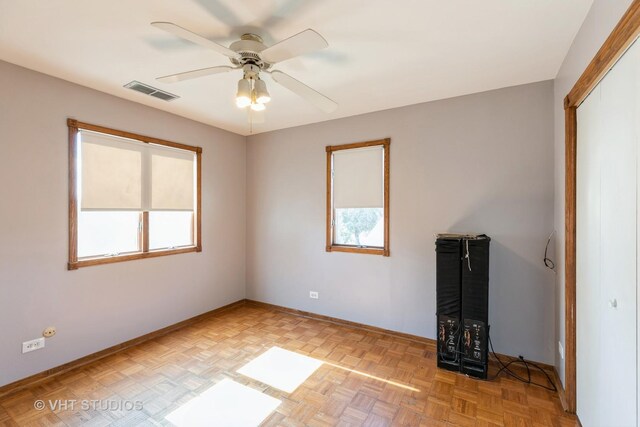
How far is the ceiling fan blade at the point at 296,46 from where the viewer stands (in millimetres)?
1450

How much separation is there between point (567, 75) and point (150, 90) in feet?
11.7

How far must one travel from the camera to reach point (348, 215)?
3721 millimetres

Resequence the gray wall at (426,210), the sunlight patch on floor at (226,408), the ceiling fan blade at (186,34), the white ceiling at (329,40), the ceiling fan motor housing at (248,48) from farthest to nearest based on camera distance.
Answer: the gray wall at (426,210)
the sunlight patch on floor at (226,408)
the ceiling fan motor housing at (248,48)
the white ceiling at (329,40)
the ceiling fan blade at (186,34)

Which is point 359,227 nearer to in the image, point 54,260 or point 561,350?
point 561,350

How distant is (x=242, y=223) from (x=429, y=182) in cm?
→ 282

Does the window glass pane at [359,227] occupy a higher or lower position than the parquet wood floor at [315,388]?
higher

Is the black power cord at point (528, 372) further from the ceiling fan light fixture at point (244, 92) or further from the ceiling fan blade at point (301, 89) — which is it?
the ceiling fan light fixture at point (244, 92)

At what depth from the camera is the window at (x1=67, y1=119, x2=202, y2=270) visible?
107 inches

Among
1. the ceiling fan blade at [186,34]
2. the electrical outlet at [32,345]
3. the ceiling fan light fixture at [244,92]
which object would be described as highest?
the ceiling fan blade at [186,34]

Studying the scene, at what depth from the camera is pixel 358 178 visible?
140 inches

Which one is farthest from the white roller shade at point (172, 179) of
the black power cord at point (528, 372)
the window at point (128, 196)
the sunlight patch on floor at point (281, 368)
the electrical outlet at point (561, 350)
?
the electrical outlet at point (561, 350)

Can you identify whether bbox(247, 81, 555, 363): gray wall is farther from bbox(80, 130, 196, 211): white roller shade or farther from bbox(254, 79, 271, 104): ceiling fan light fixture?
bbox(254, 79, 271, 104): ceiling fan light fixture

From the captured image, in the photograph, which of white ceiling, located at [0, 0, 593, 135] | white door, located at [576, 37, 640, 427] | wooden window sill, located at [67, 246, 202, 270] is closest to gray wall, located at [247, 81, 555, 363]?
white ceiling, located at [0, 0, 593, 135]

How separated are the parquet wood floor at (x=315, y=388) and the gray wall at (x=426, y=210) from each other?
1.59ft
